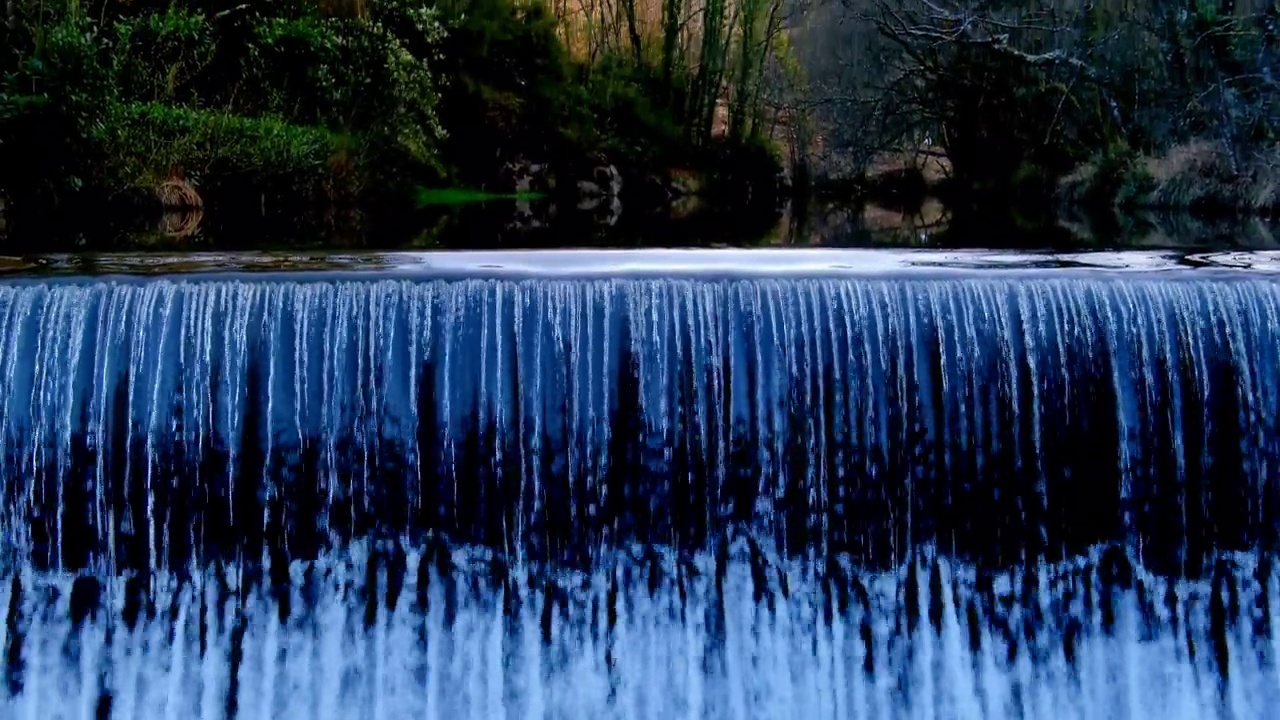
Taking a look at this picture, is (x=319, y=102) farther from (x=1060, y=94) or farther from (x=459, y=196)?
(x=1060, y=94)

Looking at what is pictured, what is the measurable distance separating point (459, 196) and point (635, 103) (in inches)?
177

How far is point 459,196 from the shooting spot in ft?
54.4

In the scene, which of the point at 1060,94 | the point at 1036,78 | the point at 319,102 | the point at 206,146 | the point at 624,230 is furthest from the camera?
the point at 1036,78

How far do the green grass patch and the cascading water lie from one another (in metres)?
10.5

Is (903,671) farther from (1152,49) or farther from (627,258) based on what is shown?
(1152,49)

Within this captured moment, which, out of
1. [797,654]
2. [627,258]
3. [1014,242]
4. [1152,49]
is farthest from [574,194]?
[797,654]

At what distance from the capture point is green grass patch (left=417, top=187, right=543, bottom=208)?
15.6 metres

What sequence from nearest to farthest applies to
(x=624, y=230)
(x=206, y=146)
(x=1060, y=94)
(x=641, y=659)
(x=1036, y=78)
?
(x=641, y=659)
(x=624, y=230)
(x=206, y=146)
(x=1060, y=94)
(x=1036, y=78)

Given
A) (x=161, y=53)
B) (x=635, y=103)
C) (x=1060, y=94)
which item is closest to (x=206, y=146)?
(x=161, y=53)

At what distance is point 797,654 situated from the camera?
4.39 metres

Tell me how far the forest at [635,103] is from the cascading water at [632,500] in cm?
784

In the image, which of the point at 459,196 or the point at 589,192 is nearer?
the point at 459,196

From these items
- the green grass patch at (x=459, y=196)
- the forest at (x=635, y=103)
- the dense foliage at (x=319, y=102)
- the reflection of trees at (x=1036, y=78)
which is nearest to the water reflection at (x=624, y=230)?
the dense foliage at (x=319, y=102)

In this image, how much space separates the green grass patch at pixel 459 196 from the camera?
15.6m
